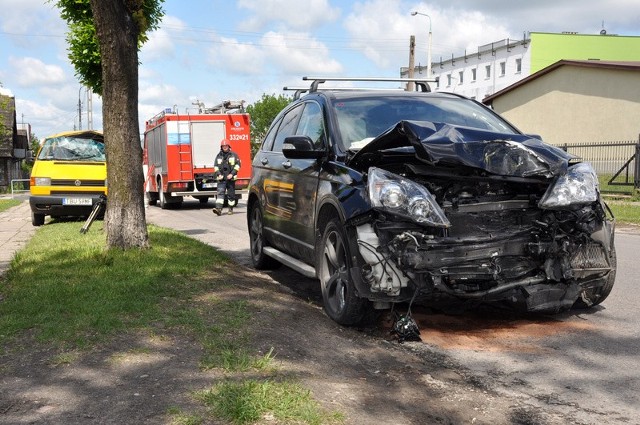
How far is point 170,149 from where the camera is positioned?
74.7ft

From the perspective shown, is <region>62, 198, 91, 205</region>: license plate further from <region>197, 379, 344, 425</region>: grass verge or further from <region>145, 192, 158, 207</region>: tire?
<region>197, 379, 344, 425</region>: grass verge

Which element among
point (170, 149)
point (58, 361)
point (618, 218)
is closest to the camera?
point (58, 361)

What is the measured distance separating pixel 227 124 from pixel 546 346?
19572 mm

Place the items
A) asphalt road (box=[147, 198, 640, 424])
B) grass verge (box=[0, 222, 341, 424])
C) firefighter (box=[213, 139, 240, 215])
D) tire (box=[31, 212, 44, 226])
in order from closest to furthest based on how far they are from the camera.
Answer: grass verge (box=[0, 222, 341, 424]) → asphalt road (box=[147, 198, 640, 424]) → tire (box=[31, 212, 44, 226]) → firefighter (box=[213, 139, 240, 215])

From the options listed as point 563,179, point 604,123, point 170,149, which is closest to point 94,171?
point 170,149

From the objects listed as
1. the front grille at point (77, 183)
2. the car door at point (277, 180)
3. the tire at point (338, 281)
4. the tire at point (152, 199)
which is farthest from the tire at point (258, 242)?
the tire at point (152, 199)

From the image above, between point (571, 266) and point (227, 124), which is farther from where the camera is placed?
point (227, 124)

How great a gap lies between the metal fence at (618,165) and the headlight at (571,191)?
666 inches

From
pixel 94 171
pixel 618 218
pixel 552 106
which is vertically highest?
pixel 552 106

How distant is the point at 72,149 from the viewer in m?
16.4

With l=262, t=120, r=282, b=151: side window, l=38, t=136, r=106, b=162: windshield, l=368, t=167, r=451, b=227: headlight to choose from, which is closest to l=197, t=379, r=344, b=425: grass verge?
l=368, t=167, r=451, b=227: headlight

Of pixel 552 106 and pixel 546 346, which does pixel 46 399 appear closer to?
pixel 546 346

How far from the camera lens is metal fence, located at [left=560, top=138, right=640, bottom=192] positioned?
21898mm

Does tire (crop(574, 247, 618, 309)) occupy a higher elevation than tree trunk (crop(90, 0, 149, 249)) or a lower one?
lower
